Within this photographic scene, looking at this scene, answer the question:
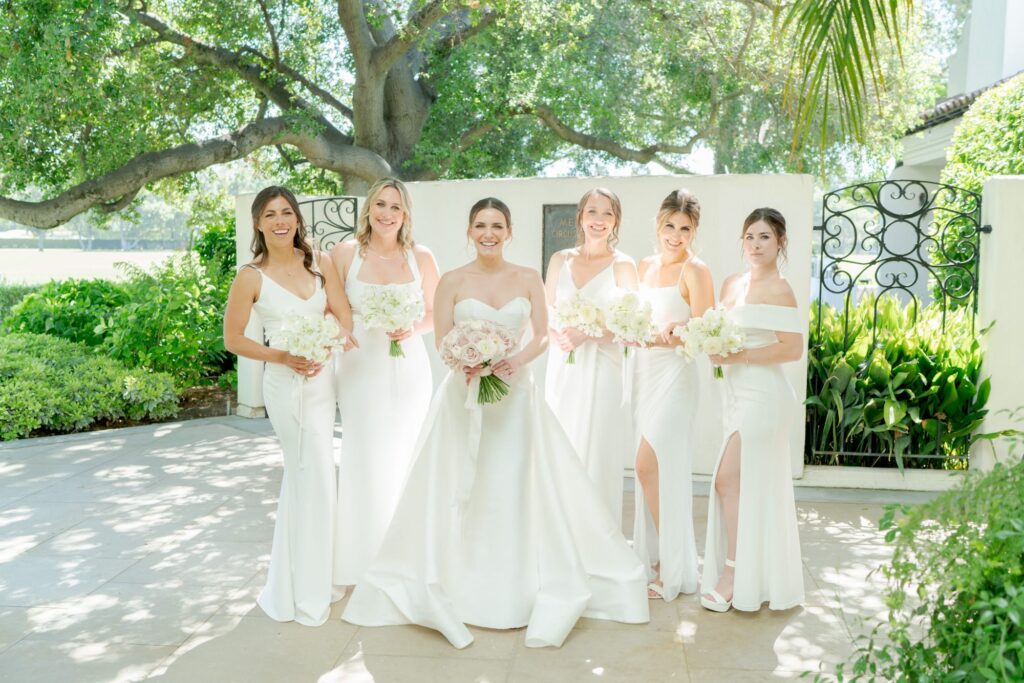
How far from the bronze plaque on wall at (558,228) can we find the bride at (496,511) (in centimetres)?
319

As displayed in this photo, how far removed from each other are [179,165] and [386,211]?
8.77m

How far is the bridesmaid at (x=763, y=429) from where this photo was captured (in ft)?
16.2

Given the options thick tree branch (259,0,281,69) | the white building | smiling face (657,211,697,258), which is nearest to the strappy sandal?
smiling face (657,211,697,258)

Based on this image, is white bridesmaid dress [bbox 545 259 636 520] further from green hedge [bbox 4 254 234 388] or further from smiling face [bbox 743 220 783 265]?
green hedge [bbox 4 254 234 388]

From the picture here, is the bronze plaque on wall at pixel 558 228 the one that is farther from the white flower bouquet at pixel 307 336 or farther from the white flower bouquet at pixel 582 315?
the white flower bouquet at pixel 307 336

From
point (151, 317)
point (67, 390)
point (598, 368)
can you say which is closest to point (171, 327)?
point (151, 317)

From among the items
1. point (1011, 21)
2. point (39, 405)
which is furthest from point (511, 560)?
point (1011, 21)

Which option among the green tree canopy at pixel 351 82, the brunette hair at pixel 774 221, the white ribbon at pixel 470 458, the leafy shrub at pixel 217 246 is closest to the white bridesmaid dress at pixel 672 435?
the brunette hair at pixel 774 221

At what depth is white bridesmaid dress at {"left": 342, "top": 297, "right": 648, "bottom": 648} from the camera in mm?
4820

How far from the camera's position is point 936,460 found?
7562 millimetres

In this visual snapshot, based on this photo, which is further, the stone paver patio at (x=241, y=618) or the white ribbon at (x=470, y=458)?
the white ribbon at (x=470, y=458)

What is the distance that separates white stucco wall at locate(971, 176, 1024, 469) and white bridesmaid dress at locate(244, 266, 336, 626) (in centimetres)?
500

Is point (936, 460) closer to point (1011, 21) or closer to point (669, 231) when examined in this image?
point (669, 231)

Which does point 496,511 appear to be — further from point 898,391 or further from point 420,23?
point 420,23
